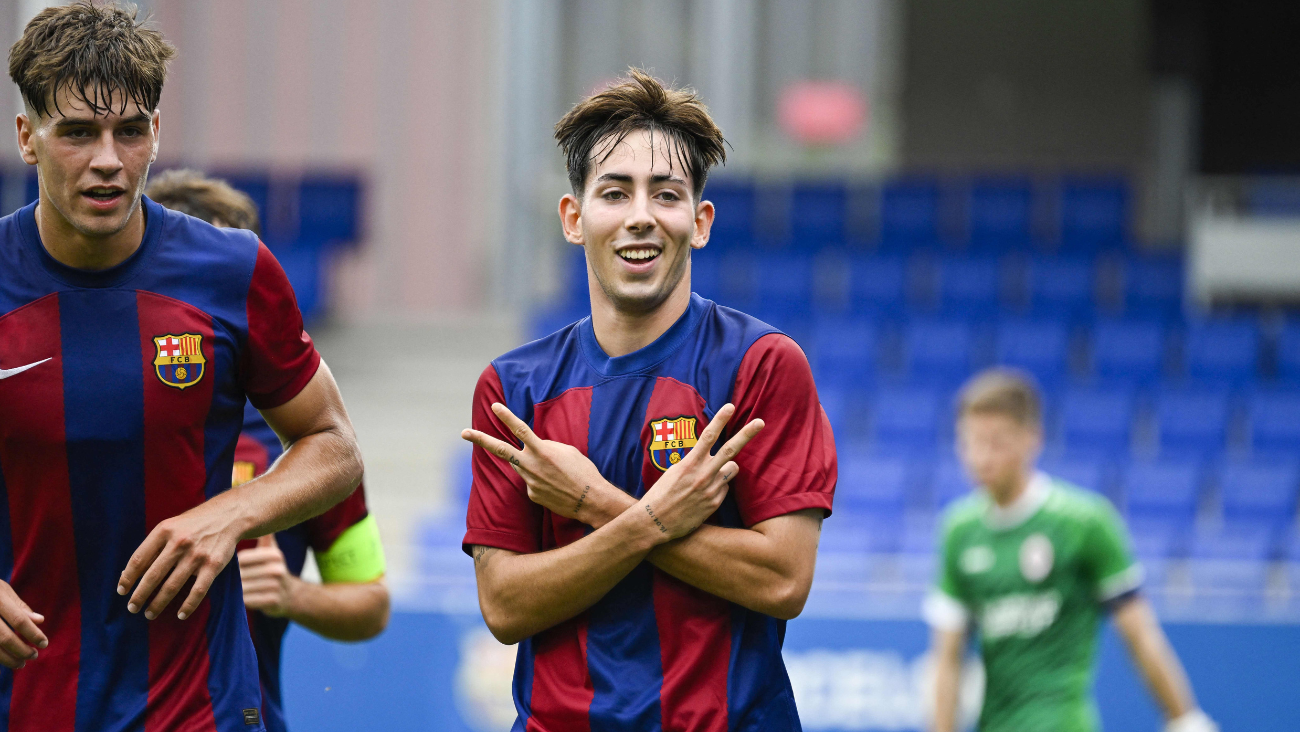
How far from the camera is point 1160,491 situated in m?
9.03

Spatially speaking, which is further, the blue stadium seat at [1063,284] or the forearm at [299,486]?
the blue stadium seat at [1063,284]

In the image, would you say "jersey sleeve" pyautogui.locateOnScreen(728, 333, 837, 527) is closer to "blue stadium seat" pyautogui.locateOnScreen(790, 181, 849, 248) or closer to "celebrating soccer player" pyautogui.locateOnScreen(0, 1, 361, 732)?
Answer: "celebrating soccer player" pyautogui.locateOnScreen(0, 1, 361, 732)

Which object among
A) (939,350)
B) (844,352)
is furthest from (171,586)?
(939,350)

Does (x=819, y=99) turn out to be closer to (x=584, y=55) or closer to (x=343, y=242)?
(x=584, y=55)

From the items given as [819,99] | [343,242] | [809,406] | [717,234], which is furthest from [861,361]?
[809,406]

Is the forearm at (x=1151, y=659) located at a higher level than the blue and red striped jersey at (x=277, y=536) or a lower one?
lower

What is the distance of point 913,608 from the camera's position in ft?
23.3

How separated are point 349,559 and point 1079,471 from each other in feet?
22.9

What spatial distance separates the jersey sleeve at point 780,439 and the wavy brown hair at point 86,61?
116cm

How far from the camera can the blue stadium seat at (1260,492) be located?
29.2 ft

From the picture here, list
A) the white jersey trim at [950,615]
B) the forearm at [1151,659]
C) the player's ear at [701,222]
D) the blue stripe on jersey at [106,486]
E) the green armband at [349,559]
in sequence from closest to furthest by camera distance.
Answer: the blue stripe on jersey at [106,486]
the player's ear at [701,222]
the green armband at [349,559]
the forearm at [1151,659]
the white jersey trim at [950,615]

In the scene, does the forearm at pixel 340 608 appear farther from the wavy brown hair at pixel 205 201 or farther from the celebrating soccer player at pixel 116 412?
the wavy brown hair at pixel 205 201

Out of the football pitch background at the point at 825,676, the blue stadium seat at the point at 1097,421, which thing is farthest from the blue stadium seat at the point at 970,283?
the football pitch background at the point at 825,676

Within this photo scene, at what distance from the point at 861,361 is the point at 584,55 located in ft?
17.2
